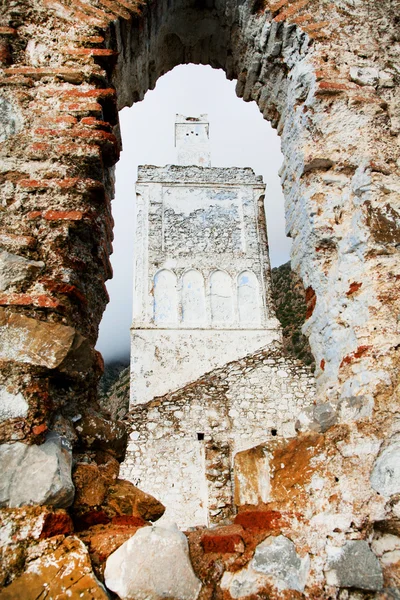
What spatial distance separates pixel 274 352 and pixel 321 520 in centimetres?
680

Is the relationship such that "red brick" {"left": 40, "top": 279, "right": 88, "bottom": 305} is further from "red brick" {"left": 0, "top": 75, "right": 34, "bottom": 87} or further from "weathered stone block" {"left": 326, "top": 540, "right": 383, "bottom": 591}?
"weathered stone block" {"left": 326, "top": 540, "right": 383, "bottom": 591}

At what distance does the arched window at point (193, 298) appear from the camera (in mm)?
12555

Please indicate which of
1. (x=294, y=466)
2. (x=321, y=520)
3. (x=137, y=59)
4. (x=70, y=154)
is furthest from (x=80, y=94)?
(x=321, y=520)

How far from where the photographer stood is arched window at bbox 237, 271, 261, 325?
12766mm

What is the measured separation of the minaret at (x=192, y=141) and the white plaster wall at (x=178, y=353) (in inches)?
274

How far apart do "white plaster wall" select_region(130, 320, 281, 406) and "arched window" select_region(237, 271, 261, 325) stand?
42 cm

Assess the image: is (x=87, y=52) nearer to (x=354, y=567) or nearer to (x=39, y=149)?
(x=39, y=149)

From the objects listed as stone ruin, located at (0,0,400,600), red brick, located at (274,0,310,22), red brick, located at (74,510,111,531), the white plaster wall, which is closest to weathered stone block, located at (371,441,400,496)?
stone ruin, located at (0,0,400,600)

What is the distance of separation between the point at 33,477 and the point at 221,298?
11.7m

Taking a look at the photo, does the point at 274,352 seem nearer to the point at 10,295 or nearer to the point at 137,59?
the point at 137,59

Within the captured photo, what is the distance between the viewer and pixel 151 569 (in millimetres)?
1258

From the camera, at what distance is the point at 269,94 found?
2.99m

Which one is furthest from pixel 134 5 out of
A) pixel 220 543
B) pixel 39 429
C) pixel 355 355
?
pixel 220 543

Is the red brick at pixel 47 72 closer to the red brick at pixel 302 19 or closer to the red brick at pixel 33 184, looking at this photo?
the red brick at pixel 33 184
